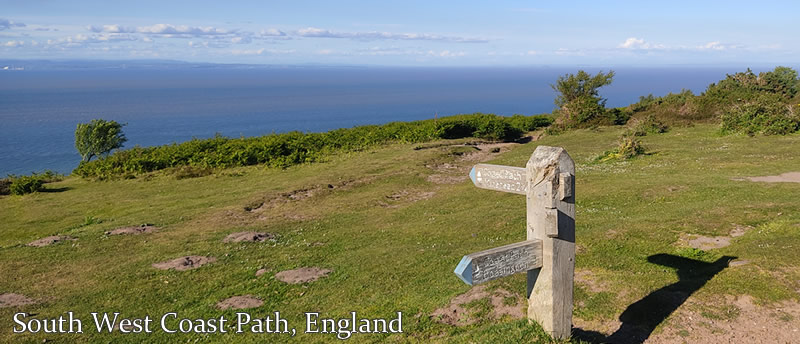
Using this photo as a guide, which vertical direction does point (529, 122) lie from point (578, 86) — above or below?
below

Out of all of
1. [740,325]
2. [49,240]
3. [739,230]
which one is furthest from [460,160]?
[740,325]

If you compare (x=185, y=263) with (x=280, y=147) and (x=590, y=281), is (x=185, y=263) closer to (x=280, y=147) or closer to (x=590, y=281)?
(x=590, y=281)

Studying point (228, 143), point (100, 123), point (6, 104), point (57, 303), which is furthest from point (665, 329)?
point (6, 104)

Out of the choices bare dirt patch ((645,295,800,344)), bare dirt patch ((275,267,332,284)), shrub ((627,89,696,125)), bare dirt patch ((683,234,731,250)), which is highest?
shrub ((627,89,696,125))

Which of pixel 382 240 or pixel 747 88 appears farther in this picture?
pixel 747 88

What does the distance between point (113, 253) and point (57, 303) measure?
4538mm

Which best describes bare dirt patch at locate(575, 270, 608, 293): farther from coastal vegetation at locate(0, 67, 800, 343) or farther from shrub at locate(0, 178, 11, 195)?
shrub at locate(0, 178, 11, 195)

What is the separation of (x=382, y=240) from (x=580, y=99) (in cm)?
3700

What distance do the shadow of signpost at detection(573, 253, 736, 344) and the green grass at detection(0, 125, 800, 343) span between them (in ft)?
0.76

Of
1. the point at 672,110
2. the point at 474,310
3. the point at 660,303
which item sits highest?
the point at 672,110

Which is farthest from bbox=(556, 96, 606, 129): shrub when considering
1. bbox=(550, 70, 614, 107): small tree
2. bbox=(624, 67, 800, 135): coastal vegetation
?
bbox=(624, 67, 800, 135): coastal vegetation

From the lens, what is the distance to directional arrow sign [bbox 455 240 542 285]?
6.51 metres

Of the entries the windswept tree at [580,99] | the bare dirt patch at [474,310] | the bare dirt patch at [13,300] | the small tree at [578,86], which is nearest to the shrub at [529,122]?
the windswept tree at [580,99]

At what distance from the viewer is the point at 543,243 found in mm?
7348
